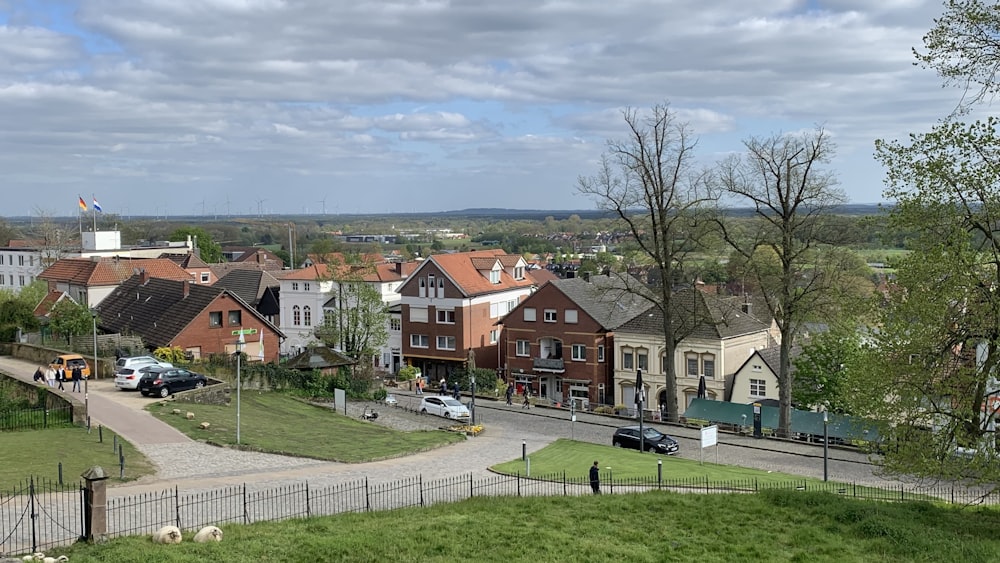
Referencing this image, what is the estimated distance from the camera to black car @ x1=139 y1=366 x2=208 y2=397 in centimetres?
4016

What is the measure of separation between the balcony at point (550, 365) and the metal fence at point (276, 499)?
3169 centimetres

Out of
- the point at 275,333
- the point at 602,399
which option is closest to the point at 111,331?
the point at 275,333

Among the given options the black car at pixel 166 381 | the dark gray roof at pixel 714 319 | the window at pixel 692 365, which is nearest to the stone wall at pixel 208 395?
the black car at pixel 166 381

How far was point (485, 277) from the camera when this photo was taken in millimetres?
73188

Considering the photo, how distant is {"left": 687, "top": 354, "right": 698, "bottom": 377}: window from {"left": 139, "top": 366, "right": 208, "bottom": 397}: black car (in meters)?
29.9

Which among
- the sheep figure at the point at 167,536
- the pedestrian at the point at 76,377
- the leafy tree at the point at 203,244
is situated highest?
the leafy tree at the point at 203,244

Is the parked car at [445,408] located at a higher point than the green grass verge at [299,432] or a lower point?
lower

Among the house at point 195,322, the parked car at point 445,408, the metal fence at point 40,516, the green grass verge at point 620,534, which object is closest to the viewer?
the green grass verge at point 620,534

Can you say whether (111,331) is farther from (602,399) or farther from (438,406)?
(602,399)

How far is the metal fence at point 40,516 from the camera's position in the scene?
722 inches

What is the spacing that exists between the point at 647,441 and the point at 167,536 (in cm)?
2489

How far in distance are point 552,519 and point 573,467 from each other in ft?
41.1

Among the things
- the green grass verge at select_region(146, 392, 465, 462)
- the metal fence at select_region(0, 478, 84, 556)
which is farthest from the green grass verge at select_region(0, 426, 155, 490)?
the green grass verge at select_region(146, 392, 465, 462)

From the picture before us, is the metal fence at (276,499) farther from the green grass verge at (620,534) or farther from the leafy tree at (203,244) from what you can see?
the leafy tree at (203,244)
